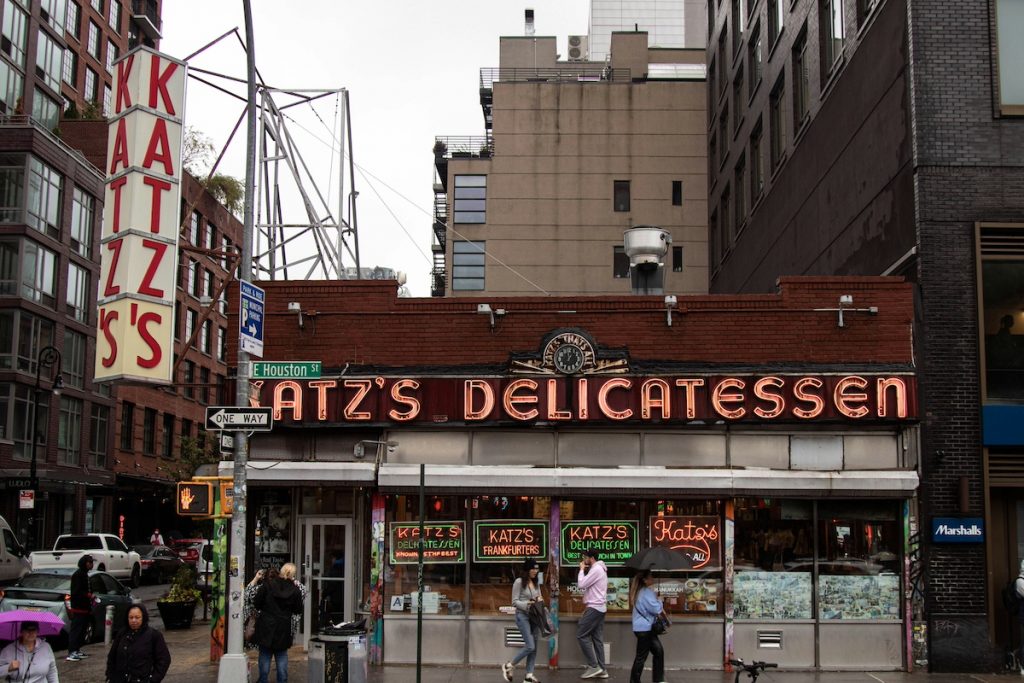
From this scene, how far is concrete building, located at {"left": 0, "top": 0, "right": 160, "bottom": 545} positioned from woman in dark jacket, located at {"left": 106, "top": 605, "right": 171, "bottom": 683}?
31243mm

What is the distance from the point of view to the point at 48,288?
4781 centimetres

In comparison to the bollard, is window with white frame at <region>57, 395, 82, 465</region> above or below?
above

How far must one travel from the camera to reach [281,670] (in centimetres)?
1452

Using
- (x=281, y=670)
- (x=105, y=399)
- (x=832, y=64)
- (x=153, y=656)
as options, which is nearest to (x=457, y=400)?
(x=281, y=670)

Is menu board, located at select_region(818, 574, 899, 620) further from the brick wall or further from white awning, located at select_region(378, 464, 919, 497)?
the brick wall

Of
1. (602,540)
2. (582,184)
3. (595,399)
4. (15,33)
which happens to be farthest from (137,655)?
(15,33)

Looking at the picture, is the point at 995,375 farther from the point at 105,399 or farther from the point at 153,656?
the point at 105,399

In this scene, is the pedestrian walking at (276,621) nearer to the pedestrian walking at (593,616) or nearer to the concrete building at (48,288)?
the pedestrian walking at (593,616)

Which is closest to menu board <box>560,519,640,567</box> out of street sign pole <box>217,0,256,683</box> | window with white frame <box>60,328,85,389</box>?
street sign pole <box>217,0,256,683</box>

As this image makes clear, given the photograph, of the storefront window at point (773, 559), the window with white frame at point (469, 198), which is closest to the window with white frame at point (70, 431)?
the window with white frame at point (469, 198)

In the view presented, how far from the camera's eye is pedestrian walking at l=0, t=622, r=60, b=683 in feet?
34.9

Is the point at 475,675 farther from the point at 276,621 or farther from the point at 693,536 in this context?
the point at 693,536

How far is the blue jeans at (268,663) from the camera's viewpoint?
14.5 metres

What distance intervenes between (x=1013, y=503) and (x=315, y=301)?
12.0 metres
